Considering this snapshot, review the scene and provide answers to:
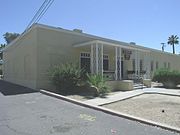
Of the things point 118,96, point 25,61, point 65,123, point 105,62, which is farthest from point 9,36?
point 65,123

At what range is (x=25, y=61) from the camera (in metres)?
20.9

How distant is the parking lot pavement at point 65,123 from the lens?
6.56 m

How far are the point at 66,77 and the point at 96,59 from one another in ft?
10.2

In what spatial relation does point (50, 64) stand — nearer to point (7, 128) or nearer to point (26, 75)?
point (26, 75)

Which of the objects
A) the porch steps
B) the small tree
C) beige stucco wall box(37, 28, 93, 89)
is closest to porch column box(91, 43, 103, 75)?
beige stucco wall box(37, 28, 93, 89)

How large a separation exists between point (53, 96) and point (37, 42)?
5350 millimetres

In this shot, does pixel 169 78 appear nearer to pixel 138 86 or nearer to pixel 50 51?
pixel 138 86

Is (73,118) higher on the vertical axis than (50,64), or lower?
lower

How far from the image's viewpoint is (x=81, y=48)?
20.3 meters

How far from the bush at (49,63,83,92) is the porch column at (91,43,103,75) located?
2297mm

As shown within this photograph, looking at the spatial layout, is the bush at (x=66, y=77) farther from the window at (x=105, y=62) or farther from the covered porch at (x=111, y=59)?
the window at (x=105, y=62)

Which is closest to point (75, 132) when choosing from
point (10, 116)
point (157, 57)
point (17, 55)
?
point (10, 116)

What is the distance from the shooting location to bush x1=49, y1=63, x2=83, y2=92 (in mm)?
15656

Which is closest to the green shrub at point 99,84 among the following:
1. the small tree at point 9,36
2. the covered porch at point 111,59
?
the covered porch at point 111,59
